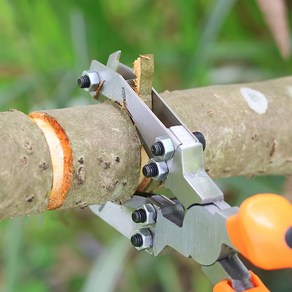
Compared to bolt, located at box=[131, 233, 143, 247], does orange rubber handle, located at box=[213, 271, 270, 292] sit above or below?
above

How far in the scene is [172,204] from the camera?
487 millimetres

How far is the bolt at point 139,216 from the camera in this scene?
490 mm

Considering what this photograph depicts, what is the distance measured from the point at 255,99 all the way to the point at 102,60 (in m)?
0.41

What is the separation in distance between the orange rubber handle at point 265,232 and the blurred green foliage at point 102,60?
526 mm

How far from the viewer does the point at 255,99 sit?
614 mm

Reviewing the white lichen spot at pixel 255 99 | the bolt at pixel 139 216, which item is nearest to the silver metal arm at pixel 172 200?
the bolt at pixel 139 216

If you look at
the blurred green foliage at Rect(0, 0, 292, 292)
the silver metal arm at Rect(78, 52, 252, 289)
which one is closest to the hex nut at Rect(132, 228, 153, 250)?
the silver metal arm at Rect(78, 52, 252, 289)

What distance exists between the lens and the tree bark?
45cm

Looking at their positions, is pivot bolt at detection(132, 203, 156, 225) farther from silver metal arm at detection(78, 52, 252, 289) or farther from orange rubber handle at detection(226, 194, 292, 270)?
orange rubber handle at detection(226, 194, 292, 270)

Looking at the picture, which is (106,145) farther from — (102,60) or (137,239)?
(102,60)

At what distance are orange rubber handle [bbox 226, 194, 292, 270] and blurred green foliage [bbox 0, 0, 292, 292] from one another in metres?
0.53

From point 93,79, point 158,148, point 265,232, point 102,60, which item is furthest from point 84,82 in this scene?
point 102,60

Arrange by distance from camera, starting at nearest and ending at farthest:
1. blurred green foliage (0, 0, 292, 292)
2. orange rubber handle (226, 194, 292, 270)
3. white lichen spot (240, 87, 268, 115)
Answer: orange rubber handle (226, 194, 292, 270) < white lichen spot (240, 87, 268, 115) < blurred green foliage (0, 0, 292, 292)

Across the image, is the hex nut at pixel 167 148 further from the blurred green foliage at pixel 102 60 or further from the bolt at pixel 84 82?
the blurred green foliage at pixel 102 60
